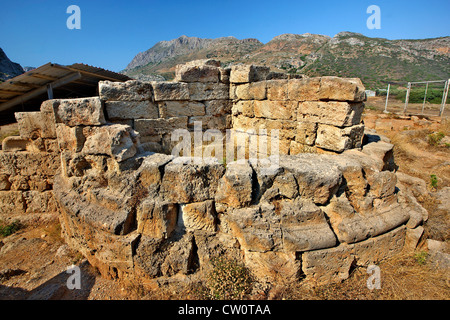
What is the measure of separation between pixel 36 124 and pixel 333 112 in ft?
17.1

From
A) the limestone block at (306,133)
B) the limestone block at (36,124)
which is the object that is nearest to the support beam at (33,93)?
the limestone block at (36,124)

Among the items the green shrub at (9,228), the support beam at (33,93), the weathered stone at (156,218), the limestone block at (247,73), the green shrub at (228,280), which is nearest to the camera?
the green shrub at (228,280)

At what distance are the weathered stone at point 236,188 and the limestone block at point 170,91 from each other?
280 centimetres

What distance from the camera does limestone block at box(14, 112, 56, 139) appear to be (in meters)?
4.15

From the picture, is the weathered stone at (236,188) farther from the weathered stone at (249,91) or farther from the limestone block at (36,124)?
the limestone block at (36,124)

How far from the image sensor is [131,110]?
450cm

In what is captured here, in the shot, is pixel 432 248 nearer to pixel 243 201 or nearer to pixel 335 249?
pixel 335 249

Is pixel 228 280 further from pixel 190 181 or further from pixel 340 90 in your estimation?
pixel 340 90

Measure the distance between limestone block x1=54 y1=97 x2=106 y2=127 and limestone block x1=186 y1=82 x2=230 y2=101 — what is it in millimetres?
2262

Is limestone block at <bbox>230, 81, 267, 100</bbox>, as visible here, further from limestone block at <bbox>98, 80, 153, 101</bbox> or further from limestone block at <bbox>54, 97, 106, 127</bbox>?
limestone block at <bbox>54, 97, 106, 127</bbox>

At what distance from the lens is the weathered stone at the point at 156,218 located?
273 centimetres

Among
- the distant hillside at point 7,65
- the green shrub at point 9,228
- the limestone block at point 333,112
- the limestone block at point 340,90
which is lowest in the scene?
the green shrub at point 9,228
